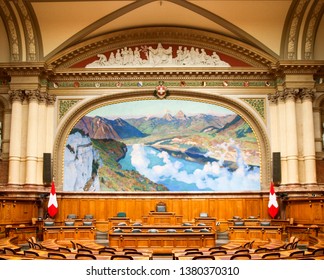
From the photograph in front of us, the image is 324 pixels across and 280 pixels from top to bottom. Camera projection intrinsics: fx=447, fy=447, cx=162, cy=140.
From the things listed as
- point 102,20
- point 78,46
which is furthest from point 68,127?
point 102,20

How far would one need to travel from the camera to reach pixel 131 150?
20250 millimetres

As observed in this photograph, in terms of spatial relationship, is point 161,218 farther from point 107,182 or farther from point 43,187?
point 43,187

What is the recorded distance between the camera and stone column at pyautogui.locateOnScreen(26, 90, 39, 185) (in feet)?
62.7

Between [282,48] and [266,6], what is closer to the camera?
[266,6]

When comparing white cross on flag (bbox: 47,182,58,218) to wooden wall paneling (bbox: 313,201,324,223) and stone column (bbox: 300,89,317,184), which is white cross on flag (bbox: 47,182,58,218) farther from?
stone column (bbox: 300,89,317,184)

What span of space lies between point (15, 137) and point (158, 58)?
7411 mm

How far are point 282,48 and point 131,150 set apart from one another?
324 inches

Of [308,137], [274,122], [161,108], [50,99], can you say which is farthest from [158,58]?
[308,137]

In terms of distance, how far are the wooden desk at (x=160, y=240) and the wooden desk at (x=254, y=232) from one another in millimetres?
2569

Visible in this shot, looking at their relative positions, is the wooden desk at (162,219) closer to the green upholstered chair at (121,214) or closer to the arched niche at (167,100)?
the green upholstered chair at (121,214)

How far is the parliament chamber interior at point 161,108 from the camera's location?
63.2 feet

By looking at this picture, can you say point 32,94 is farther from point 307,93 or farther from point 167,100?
point 307,93

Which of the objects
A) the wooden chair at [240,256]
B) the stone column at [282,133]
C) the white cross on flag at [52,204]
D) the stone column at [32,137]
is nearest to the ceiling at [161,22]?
the stone column at [32,137]

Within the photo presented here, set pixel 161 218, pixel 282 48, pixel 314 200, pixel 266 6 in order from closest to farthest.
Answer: pixel 314 200 → pixel 161 218 → pixel 266 6 → pixel 282 48
